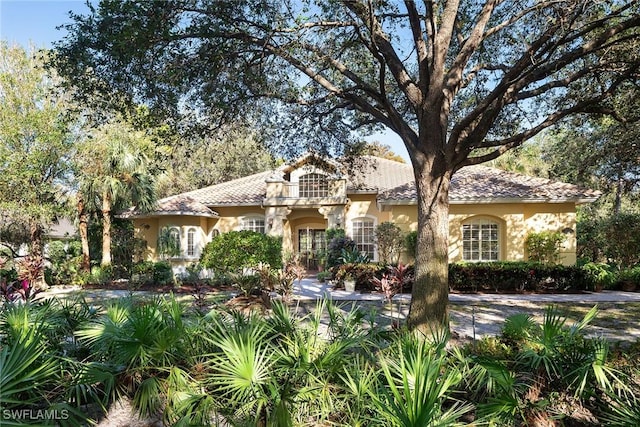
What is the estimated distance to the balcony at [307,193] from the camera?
21.3 metres

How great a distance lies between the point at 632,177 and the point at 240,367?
1921 cm

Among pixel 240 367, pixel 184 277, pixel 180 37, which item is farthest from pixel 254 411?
pixel 184 277

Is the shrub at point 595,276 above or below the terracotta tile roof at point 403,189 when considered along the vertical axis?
below

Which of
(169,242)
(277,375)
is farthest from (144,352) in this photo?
(169,242)

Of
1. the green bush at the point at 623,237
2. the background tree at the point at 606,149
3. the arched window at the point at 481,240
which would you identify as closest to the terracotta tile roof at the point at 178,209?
the arched window at the point at 481,240

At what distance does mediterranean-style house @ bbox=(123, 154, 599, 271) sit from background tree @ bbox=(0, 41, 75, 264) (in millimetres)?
4677

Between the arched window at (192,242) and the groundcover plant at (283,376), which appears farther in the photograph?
the arched window at (192,242)

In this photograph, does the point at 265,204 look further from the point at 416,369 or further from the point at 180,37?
the point at 416,369

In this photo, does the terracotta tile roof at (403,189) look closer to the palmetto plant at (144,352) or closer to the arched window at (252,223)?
the arched window at (252,223)

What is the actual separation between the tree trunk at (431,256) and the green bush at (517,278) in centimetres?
839

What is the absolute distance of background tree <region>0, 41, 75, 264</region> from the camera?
16156 millimetres

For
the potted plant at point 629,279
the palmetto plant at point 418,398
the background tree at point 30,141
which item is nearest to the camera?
the palmetto plant at point 418,398

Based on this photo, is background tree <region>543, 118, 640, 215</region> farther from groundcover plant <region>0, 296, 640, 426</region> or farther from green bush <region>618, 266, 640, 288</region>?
groundcover plant <region>0, 296, 640, 426</region>

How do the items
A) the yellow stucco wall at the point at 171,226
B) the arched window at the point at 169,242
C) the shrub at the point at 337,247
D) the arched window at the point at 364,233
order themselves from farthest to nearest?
the arched window at the point at 364,233
the yellow stucco wall at the point at 171,226
the arched window at the point at 169,242
the shrub at the point at 337,247
